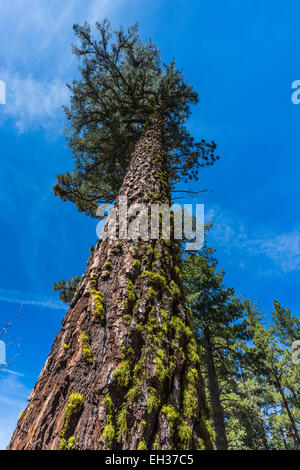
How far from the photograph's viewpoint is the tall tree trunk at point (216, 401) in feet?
26.9

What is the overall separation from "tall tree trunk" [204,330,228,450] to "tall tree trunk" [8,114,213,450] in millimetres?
8201

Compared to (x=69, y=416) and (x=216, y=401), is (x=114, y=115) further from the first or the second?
(x=216, y=401)

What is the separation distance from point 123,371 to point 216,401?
10.6m

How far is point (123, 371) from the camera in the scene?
1.27 m

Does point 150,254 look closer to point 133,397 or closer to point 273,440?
point 133,397

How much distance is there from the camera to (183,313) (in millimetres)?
1925

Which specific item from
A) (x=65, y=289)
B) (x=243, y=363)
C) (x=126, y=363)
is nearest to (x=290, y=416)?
(x=243, y=363)

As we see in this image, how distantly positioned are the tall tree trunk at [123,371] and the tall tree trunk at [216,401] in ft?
26.9

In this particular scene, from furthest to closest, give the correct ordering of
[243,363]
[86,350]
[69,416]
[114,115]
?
[243,363] < [114,115] < [86,350] < [69,416]

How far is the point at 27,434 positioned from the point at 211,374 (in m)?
10.3

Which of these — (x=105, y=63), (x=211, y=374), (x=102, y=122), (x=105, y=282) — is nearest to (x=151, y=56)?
(x=105, y=63)

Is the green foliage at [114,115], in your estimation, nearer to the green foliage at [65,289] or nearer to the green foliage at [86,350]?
the green foliage at [65,289]

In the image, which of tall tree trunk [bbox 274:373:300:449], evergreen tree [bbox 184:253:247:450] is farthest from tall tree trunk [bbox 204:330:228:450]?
tall tree trunk [bbox 274:373:300:449]

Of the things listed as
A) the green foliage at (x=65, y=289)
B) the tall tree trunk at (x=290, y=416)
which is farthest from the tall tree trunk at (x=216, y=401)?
the tall tree trunk at (x=290, y=416)
